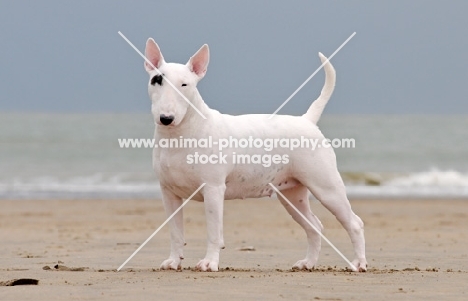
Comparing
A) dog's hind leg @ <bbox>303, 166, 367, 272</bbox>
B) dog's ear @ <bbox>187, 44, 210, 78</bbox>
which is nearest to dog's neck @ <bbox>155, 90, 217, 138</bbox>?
dog's ear @ <bbox>187, 44, 210, 78</bbox>

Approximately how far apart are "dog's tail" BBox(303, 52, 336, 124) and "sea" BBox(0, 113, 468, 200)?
14499 mm

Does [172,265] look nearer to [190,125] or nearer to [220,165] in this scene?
[220,165]

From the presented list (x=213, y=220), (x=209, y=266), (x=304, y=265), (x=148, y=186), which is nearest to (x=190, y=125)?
(x=213, y=220)

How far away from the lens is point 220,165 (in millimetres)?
9070

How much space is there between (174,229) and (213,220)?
1.74ft

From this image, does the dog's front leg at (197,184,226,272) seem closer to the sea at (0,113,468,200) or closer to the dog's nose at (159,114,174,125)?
the dog's nose at (159,114,174,125)

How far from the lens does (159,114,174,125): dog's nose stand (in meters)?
8.62

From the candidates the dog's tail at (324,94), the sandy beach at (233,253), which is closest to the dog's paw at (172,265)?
the sandy beach at (233,253)

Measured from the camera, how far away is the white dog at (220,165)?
8.94m

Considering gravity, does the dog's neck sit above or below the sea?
below

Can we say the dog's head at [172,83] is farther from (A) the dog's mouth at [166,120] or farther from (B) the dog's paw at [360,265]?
(B) the dog's paw at [360,265]

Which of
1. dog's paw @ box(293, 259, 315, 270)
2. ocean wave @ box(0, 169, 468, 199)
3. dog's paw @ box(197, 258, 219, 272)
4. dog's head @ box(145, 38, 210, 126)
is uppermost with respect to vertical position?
ocean wave @ box(0, 169, 468, 199)

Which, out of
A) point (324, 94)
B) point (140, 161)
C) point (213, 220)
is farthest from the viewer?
point (140, 161)

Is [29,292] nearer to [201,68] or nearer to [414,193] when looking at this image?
[201,68]
